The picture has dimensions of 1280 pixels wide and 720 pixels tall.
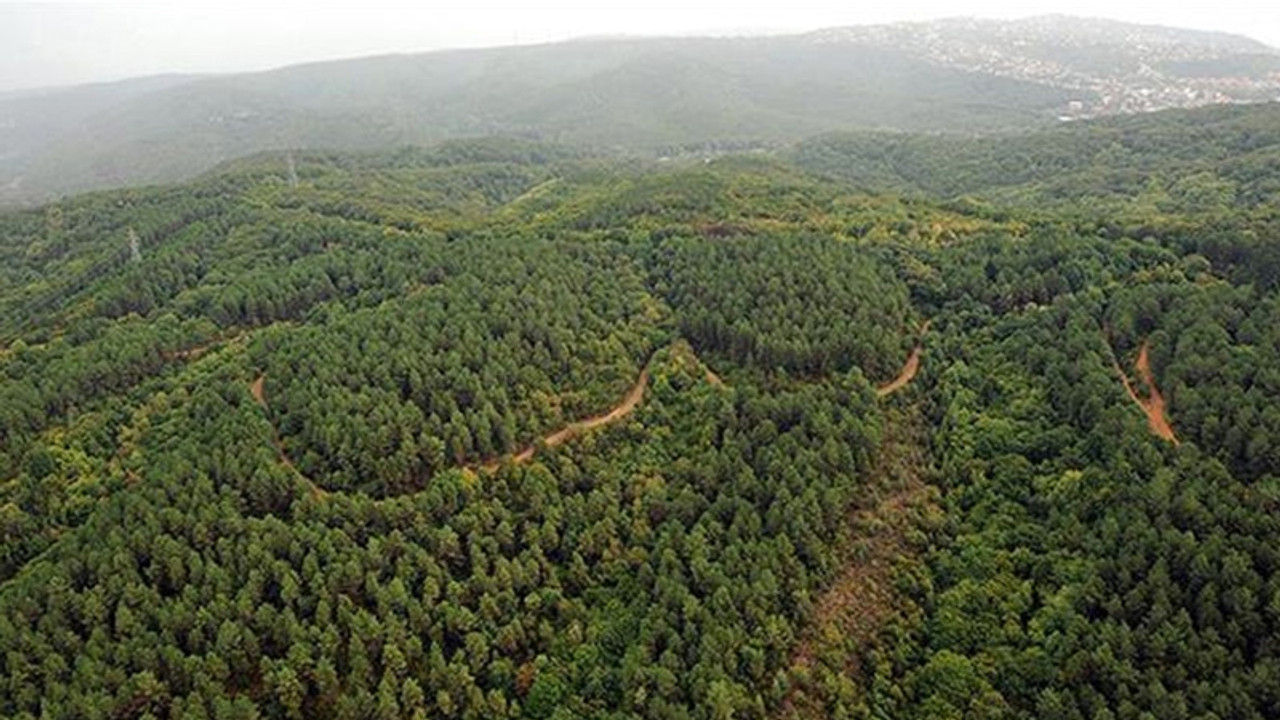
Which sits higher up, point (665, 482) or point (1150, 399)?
point (1150, 399)

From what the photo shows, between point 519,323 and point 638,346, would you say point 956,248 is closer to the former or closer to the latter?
point 638,346

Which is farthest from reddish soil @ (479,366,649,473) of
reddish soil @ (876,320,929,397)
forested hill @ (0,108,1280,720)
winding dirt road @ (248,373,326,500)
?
reddish soil @ (876,320,929,397)

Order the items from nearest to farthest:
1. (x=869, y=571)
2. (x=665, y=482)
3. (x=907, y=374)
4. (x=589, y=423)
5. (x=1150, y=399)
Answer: (x=869, y=571)
(x=665, y=482)
(x=1150, y=399)
(x=589, y=423)
(x=907, y=374)

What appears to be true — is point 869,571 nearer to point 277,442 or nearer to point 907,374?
point 907,374

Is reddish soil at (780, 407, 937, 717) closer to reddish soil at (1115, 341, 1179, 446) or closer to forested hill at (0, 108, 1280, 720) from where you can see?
forested hill at (0, 108, 1280, 720)

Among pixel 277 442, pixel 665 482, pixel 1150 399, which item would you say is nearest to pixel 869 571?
pixel 665 482

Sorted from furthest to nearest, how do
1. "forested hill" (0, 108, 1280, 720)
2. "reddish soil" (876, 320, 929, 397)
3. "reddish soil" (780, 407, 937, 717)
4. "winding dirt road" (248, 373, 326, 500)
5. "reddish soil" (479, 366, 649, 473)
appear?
"reddish soil" (876, 320, 929, 397) < "reddish soil" (479, 366, 649, 473) < "winding dirt road" (248, 373, 326, 500) < "reddish soil" (780, 407, 937, 717) < "forested hill" (0, 108, 1280, 720)

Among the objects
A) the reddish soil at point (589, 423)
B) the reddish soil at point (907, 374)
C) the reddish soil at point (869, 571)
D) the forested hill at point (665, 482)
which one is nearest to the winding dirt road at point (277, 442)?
the forested hill at point (665, 482)
